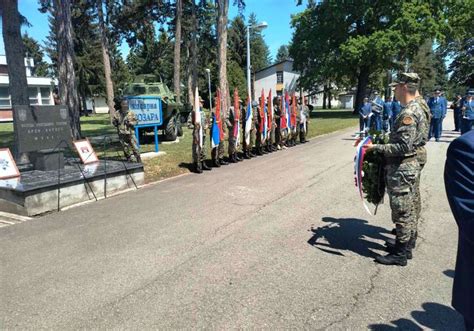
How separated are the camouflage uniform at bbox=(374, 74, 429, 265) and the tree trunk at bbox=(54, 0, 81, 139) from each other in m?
12.4

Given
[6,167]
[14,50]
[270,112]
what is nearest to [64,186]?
[6,167]

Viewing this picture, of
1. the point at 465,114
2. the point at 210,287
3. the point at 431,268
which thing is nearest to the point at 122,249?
the point at 210,287

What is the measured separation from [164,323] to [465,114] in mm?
13932

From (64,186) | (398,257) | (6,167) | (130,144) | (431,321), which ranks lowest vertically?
(431,321)

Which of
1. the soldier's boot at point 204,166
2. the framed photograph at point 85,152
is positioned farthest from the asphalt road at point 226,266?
the soldier's boot at point 204,166

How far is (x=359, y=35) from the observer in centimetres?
3309

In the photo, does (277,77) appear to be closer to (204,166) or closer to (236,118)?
(236,118)

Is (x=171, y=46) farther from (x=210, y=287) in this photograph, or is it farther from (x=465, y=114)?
(x=210, y=287)

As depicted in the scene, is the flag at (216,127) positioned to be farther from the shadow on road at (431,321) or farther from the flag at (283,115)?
the shadow on road at (431,321)

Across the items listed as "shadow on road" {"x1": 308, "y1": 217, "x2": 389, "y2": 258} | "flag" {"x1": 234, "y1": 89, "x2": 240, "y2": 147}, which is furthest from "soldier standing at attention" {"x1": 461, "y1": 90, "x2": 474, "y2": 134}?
"shadow on road" {"x1": 308, "y1": 217, "x2": 389, "y2": 258}

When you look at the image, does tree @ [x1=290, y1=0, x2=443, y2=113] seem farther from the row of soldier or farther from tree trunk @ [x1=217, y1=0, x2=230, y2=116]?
the row of soldier

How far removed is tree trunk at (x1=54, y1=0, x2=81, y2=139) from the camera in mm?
13273

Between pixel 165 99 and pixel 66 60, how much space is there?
417 cm

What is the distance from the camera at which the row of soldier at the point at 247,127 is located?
10.2 meters
